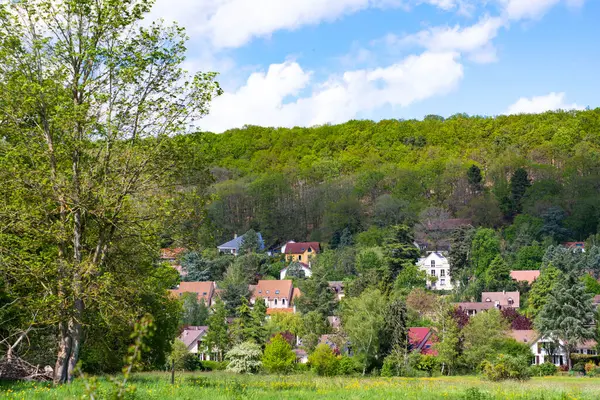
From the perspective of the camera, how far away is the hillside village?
51.4m

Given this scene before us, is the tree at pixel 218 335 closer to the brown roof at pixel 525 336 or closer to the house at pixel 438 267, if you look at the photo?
the brown roof at pixel 525 336

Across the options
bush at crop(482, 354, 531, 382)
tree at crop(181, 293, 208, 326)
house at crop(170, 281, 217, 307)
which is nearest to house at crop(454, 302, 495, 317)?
tree at crop(181, 293, 208, 326)

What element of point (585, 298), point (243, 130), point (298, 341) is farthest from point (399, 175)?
point (243, 130)

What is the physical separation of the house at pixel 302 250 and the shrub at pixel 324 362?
179 feet

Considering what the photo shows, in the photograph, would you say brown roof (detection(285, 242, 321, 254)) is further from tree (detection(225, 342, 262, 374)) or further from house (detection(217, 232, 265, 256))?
tree (detection(225, 342, 262, 374))

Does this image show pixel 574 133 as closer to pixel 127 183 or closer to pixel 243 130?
pixel 243 130

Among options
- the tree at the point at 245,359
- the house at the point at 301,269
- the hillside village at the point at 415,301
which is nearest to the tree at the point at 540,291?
the hillside village at the point at 415,301

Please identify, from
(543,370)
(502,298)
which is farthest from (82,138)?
(502,298)

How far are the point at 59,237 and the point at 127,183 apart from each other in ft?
5.78

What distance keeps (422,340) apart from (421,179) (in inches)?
2619

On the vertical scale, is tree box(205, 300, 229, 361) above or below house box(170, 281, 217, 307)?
below

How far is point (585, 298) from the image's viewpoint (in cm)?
5081

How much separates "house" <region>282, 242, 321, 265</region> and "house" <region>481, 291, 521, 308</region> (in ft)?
116

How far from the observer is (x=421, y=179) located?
117m
